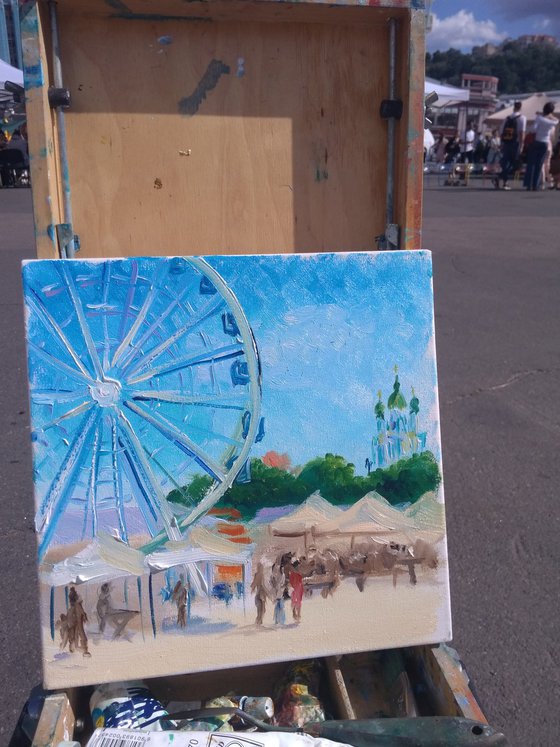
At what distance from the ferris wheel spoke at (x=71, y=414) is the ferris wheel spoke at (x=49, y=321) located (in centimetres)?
8

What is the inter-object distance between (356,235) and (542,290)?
219 inches

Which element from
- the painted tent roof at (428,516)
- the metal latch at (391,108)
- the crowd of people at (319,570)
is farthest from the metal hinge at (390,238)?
the crowd of people at (319,570)

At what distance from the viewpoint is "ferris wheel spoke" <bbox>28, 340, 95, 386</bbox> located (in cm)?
150

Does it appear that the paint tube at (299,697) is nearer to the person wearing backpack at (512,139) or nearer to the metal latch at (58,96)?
the metal latch at (58,96)

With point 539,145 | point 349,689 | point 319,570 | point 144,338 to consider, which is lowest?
point 349,689

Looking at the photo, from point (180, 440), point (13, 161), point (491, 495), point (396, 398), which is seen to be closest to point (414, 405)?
point (396, 398)

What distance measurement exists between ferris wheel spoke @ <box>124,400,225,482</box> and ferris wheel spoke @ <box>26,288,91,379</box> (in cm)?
15

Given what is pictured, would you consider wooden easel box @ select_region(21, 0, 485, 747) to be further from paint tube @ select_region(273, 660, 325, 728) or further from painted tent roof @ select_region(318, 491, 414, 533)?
painted tent roof @ select_region(318, 491, 414, 533)

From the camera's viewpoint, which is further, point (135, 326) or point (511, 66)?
point (511, 66)

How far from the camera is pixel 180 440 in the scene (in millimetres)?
1563

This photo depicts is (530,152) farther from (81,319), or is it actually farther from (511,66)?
(511,66)

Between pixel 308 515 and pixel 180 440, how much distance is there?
36 cm

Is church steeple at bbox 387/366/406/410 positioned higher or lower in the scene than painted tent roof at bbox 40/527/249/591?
higher

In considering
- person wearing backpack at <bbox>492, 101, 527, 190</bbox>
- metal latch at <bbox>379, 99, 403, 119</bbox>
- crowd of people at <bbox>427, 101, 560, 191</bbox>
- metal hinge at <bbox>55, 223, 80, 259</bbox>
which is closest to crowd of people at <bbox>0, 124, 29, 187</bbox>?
person wearing backpack at <bbox>492, 101, 527, 190</bbox>
